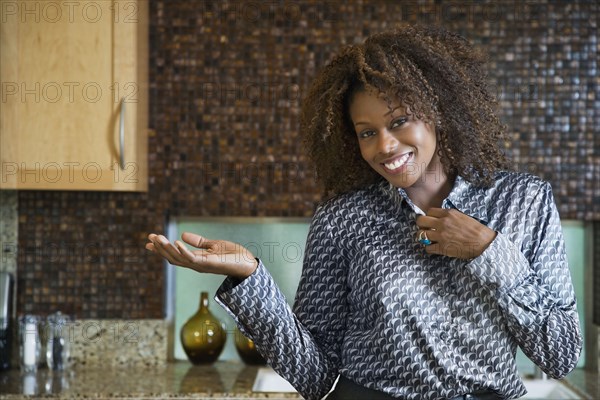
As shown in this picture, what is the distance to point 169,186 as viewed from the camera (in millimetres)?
2658

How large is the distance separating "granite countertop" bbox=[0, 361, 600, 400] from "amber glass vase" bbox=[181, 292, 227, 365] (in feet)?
0.13

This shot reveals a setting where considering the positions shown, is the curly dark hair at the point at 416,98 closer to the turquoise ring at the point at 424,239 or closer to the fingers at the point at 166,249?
the turquoise ring at the point at 424,239

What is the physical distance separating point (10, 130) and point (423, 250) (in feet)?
5.11

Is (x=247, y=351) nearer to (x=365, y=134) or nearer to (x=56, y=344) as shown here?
(x=56, y=344)

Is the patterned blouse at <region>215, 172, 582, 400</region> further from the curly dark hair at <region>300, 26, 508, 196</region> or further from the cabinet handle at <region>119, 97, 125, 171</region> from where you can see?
the cabinet handle at <region>119, 97, 125, 171</region>

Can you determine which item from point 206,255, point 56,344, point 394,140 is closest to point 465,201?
point 394,140

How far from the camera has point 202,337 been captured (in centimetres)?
266

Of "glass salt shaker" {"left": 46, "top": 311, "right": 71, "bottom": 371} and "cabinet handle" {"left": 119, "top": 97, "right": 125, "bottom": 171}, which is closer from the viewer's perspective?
"cabinet handle" {"left": 119, "top": 97, "right": 125, "bottom": 171}

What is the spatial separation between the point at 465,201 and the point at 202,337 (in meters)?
1.51

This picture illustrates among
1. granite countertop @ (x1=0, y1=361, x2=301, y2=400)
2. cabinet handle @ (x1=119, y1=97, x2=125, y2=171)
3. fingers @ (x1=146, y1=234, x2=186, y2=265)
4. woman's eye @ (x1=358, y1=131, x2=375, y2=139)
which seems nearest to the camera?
fingers @ (x1=146, y1=234, x2=186, y2=265)

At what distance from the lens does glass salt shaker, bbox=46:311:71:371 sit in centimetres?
261

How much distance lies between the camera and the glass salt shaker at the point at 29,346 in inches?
102

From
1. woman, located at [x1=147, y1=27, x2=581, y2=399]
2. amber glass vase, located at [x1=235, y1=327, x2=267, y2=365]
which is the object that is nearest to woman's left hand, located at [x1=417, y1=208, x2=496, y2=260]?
woman, located at [x1=147, y1=27, x2=581, y2=399]

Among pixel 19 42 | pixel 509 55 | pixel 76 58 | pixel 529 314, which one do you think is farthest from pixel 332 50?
pixel 529 314
